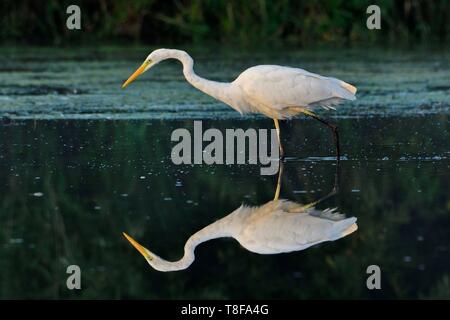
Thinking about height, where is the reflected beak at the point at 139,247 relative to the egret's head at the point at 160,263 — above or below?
above

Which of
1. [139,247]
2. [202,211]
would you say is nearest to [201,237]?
[139,247]

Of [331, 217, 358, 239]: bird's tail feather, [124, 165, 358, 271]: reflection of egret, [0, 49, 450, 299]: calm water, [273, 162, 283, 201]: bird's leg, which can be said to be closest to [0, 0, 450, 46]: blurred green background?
[0, 49, 450, 299]: calm water

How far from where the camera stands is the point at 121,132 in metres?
10.8

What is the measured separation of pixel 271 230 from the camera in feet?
22.1

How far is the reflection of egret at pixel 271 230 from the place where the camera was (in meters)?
6.34

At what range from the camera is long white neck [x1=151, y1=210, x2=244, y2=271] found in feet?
20.1

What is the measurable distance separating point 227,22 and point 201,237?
1438 cm

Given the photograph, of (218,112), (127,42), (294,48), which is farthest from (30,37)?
(218,112)

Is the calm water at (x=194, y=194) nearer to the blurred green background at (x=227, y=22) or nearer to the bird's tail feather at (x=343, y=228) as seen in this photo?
the bird's tail feather at (x=343, y=228)

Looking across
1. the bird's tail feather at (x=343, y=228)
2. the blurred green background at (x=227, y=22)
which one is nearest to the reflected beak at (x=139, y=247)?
the bird's tail feather at (x=343, y=228)

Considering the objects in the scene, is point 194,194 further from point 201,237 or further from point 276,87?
point 276,87

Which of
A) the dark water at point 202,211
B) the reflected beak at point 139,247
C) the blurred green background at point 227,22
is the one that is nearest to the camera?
the dark water at point 202,211

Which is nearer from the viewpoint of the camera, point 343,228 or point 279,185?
point 343,228
